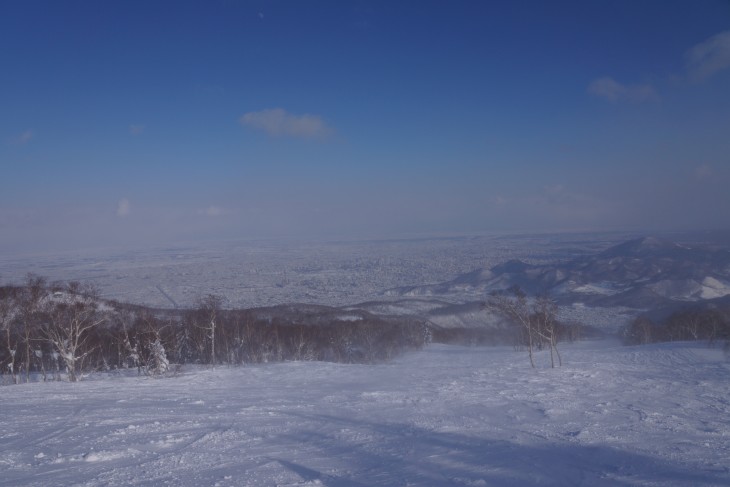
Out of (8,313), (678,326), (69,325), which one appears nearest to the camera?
(8,313)

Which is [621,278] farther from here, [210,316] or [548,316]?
[210,316]

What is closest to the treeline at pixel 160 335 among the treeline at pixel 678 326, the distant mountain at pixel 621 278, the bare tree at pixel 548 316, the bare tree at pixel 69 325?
the bare tree at pixel 69 325

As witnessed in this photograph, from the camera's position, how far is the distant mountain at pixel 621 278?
60.8m

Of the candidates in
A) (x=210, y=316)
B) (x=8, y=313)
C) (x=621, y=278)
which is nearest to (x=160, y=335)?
(x=210, y=316)

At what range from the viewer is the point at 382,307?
57844 millimetres

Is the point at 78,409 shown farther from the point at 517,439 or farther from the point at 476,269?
the point at 476,269

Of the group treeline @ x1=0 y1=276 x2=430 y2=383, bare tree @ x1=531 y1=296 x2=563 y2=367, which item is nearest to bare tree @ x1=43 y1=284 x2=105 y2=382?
treeline @ x1=0 y1=276 x2=430 y2=383

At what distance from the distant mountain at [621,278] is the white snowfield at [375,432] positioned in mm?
45849

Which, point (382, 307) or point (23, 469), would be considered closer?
point (23, 469)

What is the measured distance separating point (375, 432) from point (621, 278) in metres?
68.1

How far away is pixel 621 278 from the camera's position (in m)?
69.1

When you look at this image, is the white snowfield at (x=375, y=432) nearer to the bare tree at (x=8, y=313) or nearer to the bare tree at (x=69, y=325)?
the bare tree at (x=69, y=325)

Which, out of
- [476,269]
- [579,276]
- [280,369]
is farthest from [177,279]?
[579,276]

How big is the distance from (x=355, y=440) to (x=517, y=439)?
355cm
